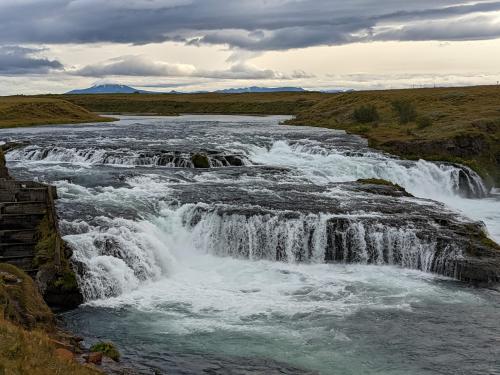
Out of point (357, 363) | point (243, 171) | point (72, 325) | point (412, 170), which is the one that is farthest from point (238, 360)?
point (412, 170)

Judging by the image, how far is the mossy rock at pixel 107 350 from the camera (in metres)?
15.8

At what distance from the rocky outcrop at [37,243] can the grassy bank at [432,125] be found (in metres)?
36.4

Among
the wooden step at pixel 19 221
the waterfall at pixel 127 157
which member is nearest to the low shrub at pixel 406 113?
the waterfall at pixel 127 157

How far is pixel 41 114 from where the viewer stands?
9338 centimetres

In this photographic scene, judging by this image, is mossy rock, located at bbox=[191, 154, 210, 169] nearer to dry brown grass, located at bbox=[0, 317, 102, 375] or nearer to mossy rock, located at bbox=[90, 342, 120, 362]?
mossy rock, located at bbox=[90, 342, 120, 362]

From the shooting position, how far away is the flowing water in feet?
56.7

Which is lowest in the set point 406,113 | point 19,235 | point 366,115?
point 19,235

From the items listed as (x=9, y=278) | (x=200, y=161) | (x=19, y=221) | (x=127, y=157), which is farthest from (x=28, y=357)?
(x=127, y=157)

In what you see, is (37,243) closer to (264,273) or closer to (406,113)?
(264,273)

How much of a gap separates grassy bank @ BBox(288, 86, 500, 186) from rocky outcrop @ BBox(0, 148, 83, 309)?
119ft

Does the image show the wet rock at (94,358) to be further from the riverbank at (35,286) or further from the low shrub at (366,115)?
the low shrub at (366,115)

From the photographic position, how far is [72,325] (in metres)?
19.0

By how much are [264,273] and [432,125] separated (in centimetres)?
4597

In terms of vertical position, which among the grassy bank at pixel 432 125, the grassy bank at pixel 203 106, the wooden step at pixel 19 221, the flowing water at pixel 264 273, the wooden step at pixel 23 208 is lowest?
the flowing water at pixel 264 273
